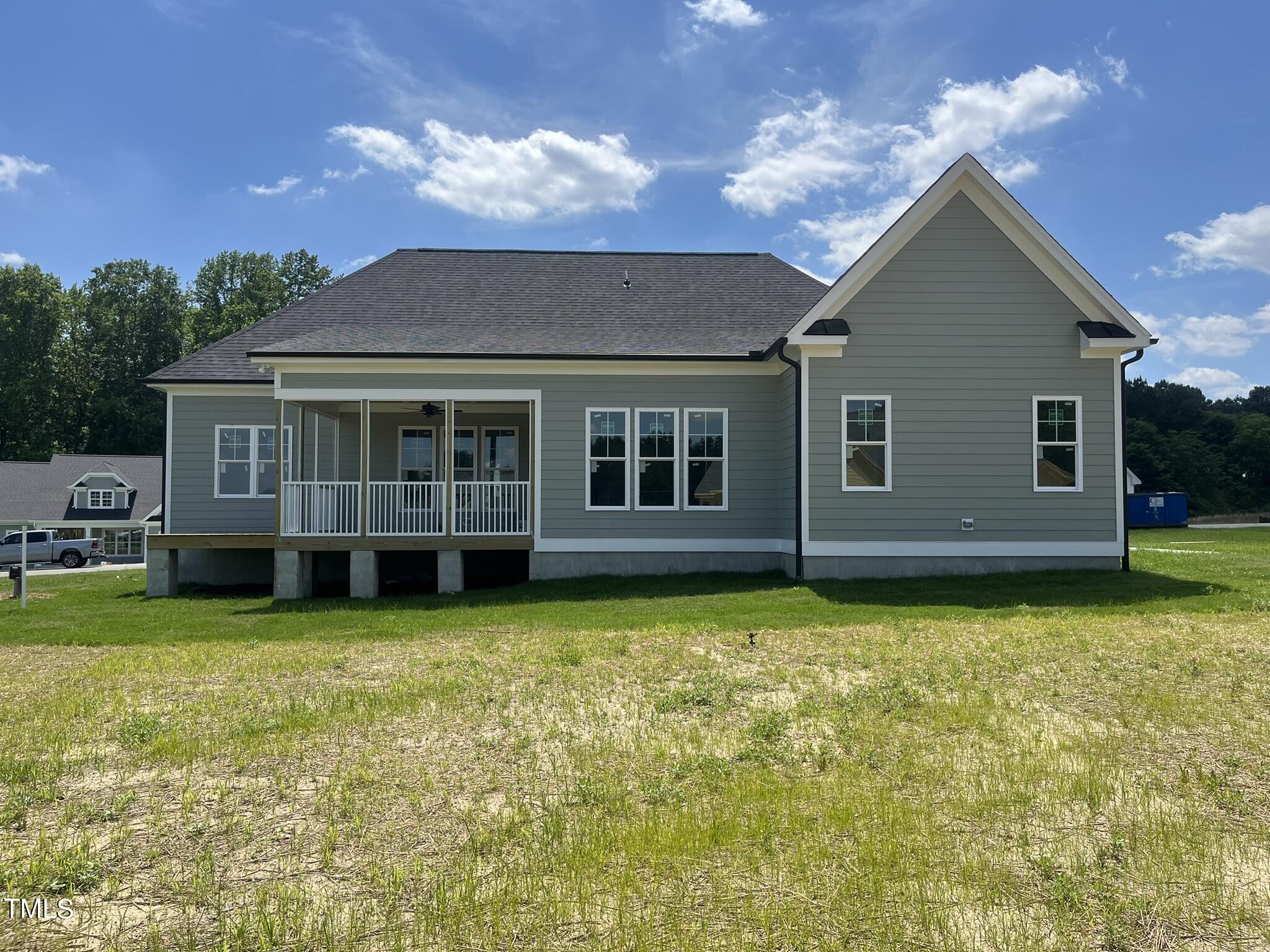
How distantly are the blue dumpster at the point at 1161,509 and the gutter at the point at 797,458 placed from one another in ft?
119

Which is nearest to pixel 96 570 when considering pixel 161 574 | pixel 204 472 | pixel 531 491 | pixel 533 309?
pixel 204 472

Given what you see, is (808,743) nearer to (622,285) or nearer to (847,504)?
(847,504)

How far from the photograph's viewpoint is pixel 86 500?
45.7m

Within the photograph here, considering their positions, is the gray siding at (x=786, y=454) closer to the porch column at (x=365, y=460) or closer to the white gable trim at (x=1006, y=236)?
the white gable trim at (x=1006, y=236)

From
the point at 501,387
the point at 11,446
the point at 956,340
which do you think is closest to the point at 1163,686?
the point at 956,340

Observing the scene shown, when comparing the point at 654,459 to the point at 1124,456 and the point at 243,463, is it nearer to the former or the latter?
the point at 1124,456

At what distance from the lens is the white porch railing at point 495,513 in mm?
17172

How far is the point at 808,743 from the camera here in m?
6.62

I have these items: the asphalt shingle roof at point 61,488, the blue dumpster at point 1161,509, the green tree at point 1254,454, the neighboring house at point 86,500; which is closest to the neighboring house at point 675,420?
the neighboring house at point 86,500

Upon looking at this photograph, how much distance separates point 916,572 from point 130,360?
58.6 metres

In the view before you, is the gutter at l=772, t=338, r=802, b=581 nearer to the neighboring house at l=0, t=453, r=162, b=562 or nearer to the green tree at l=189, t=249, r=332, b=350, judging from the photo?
the neighboring house at l=0, t=453, r=162, b=562

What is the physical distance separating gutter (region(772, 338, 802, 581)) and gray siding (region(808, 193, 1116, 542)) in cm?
34

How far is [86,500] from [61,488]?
1.29 metres

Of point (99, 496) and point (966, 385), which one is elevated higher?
point (966, 385)
